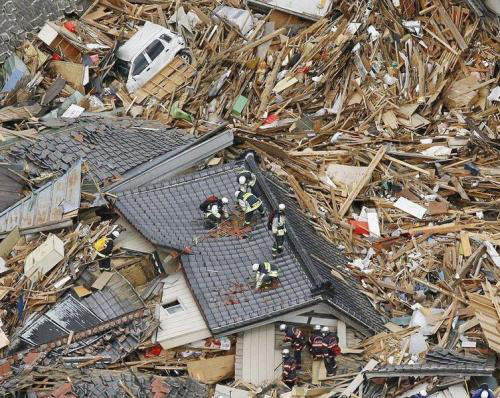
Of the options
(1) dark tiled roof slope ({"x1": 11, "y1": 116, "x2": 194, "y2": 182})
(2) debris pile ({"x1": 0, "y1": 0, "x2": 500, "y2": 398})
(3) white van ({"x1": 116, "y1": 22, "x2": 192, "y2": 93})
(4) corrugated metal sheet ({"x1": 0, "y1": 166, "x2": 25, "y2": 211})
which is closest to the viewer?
(2) debris pile ({"x1": 0, "y1": 0, "x2": 500, "y2": 398})

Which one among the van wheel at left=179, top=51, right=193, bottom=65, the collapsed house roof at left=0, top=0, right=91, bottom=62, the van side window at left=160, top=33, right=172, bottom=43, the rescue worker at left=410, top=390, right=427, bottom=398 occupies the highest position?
the collapsed house roof at left=0, top=0, right=91, bottom=62

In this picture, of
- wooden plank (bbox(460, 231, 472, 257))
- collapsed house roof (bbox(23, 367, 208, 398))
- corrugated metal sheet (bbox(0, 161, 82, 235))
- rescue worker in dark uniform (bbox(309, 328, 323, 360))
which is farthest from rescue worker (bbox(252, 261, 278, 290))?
wooden plank (bbox(460, 231, 472, 257))

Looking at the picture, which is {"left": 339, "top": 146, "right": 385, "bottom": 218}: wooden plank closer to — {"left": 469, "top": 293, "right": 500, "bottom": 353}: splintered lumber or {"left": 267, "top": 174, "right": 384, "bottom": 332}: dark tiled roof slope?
{"left": 267, "top": 174, "right": 384, "bottom": 332}: dark tiled roof slope

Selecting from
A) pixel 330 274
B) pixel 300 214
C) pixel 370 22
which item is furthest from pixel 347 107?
pixel 330 274

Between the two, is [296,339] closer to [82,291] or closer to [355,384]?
[355,384]

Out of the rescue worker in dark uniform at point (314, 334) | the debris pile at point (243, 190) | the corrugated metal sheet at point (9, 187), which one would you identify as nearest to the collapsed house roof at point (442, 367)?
the debris pile at point (243, 190)

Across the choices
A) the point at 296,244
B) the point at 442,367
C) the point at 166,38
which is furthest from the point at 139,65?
the point at 442,367

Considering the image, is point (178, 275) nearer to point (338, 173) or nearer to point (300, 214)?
point (300, 214)
